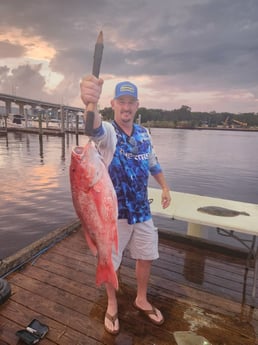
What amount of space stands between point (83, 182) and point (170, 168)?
1918cm

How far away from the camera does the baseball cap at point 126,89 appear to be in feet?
8.29

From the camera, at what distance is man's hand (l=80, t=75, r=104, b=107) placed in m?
1.71

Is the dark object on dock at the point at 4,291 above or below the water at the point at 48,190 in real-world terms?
above

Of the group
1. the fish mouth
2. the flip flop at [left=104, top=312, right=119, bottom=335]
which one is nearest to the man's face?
the fish mouth

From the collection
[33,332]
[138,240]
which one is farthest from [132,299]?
[33,332]

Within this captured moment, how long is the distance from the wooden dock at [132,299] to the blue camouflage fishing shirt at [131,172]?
4.25 feet

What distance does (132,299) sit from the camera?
3.30 metres

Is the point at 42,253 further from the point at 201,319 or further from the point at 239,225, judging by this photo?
the point at 239,225

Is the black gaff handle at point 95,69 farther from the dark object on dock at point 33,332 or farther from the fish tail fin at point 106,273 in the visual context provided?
the dark object on dock at point 33,332

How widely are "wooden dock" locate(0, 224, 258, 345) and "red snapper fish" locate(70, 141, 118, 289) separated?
1140mm

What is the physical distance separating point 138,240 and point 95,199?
3.52 ft

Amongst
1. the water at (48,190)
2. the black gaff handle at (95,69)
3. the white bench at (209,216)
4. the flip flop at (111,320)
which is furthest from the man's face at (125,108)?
the water at (48,190)

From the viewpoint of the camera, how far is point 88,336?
268cm

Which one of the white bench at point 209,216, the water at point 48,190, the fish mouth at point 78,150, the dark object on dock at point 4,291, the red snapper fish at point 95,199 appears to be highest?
the fish mouth at point 78,150
